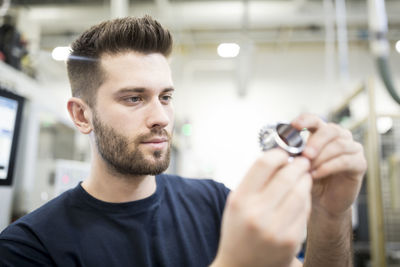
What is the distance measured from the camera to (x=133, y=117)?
0.95m

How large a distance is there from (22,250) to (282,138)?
66 cm

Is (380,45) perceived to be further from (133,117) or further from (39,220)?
(39,220)

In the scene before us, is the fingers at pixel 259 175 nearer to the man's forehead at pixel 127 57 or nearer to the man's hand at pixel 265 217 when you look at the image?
the man's hand at pixel 265 217

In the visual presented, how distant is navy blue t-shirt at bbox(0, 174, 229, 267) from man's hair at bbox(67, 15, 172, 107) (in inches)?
12.5

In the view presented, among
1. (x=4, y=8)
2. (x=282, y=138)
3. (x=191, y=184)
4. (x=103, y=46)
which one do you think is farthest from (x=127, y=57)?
(x=4, y=8)

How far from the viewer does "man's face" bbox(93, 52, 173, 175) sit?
94cm

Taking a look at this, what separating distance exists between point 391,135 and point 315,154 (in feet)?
8.61

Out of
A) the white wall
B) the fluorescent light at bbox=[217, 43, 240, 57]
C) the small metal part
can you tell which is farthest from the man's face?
the white wall

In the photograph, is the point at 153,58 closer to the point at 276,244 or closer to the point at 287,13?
the point at 276,244

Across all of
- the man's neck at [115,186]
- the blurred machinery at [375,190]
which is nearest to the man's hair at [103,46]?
the man's neck at [115,186]

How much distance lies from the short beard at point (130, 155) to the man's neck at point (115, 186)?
3cm

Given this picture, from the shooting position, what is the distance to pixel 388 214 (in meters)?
3.12

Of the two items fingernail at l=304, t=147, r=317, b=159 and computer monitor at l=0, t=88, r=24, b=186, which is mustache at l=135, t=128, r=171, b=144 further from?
computer monitor at l=0, t=88, r=24, b=186

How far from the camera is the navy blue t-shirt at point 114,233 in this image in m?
0.84
